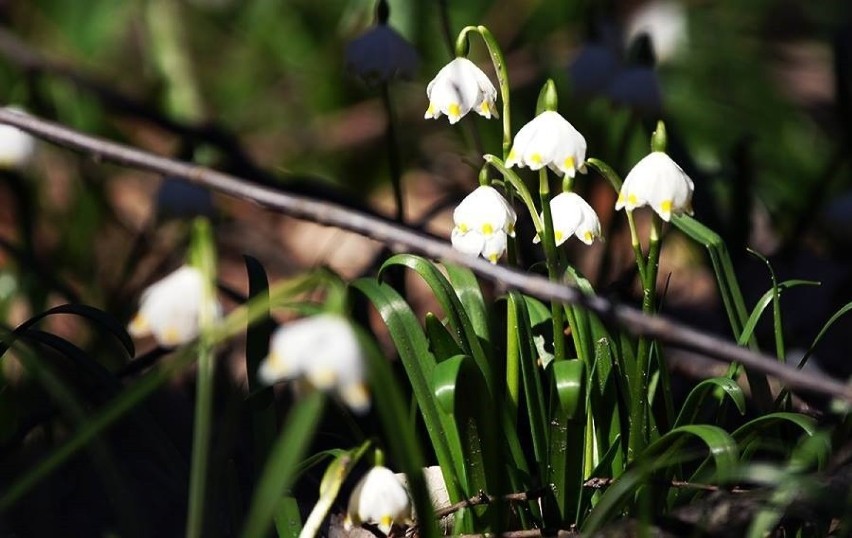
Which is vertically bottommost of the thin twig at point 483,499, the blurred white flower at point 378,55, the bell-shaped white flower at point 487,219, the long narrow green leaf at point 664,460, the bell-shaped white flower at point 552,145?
the thin twig at point 483,499

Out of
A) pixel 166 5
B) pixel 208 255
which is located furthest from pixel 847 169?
pixel 208 255

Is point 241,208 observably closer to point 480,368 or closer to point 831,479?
point 480,368

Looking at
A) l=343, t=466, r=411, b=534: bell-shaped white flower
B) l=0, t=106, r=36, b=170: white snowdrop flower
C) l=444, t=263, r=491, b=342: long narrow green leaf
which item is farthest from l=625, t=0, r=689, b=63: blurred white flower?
l=343, t=466, r=411, b=534: bell-shaped white flower

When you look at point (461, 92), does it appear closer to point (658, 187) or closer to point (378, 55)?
point (658, 187)

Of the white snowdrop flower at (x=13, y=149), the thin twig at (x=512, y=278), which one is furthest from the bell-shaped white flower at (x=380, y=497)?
the white snowdrop flower at (x=13, y=149)

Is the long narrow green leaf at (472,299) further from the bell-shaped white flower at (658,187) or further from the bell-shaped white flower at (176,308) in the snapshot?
the bell-shaped white flower at (176,308)

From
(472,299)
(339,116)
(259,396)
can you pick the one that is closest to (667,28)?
(339,116)
